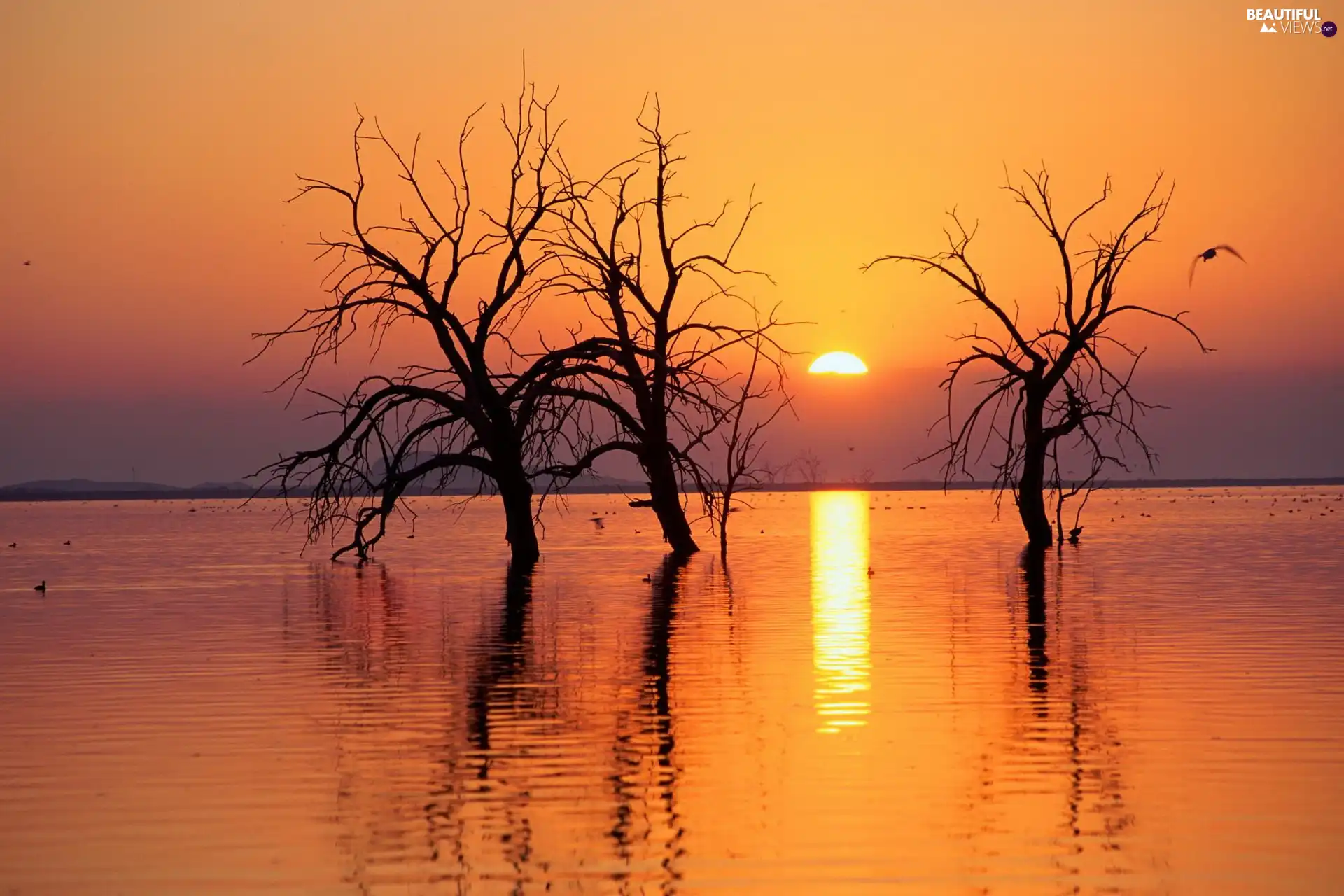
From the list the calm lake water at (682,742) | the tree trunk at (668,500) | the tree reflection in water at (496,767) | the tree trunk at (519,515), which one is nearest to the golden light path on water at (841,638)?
the calm lake water at (682,742)

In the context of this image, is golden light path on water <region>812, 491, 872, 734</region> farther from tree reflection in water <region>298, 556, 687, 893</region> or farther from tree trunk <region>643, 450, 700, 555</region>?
tree trunk <region>643, 450, 700, 555</region>

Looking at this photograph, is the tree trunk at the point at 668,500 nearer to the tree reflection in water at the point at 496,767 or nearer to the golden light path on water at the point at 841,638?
the golden light path on water at the point at 841,638

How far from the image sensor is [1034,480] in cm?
4475

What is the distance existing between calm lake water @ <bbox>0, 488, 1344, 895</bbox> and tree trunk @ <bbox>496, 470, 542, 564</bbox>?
Result: 25.2 feet

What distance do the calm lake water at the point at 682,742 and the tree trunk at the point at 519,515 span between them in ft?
25.2

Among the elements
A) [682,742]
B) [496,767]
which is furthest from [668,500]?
Answer: [496,767]

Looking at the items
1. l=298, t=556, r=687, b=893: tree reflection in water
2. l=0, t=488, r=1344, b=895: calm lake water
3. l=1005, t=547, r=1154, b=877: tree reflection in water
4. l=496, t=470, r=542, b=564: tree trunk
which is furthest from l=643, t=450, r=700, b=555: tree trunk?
l=1005, t=547, r=1154, b=877: tree reflection in water

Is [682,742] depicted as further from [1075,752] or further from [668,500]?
[668,500]

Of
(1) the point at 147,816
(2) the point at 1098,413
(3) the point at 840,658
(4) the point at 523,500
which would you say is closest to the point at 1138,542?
(2) the point at 1098,413

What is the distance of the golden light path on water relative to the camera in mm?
15672

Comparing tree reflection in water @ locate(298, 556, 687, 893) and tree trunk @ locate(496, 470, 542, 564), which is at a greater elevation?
tree trunk @ locate(496, 470, 542, 564)

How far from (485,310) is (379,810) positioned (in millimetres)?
28484

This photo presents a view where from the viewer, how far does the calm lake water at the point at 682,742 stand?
9602mm

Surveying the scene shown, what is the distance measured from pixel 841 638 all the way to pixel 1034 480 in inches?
930
